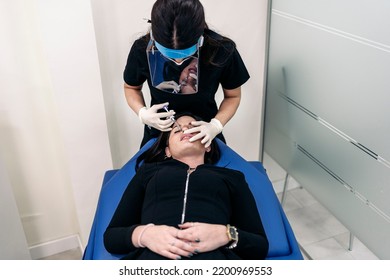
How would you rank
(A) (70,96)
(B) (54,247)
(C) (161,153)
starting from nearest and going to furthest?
1. (C) (161,153)
2. (A) (70,96)
3. (B) (54,247)

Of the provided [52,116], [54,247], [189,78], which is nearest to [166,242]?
[189,78]

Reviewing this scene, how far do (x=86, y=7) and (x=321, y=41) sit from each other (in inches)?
38.6

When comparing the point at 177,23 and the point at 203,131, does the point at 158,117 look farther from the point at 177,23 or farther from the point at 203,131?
the point at 177,23

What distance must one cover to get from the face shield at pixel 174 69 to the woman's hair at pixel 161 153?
0.11m

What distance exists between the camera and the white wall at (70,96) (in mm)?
1710

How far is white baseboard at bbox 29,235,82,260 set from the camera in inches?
87.4

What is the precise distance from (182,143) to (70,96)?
0.62m

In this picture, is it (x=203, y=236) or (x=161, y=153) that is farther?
(x=161, y=153)

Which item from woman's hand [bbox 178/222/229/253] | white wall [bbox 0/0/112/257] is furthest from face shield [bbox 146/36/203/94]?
woman's hand [bbox 178/222/229/253]

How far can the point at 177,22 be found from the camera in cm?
128

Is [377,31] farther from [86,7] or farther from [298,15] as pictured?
[86,7]

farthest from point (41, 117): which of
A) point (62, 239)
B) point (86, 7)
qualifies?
point (62, 239)

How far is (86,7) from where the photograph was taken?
1668mm

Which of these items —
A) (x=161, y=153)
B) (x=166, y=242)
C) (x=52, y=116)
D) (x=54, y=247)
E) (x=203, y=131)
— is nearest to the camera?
(x=166, y=242)
